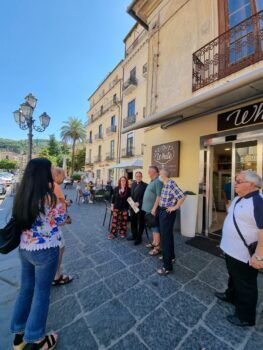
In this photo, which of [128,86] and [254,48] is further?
[128,86]

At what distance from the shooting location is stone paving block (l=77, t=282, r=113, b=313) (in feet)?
7.59

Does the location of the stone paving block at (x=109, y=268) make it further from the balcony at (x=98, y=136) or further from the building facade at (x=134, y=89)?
the balcony at (x=98, y=136)

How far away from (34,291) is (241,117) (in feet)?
16.3

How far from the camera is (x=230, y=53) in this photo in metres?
4.91

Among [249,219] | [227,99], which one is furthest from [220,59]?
[249,219]

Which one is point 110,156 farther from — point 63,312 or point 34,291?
point 34,291

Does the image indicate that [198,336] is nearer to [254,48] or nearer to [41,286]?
[41,286]

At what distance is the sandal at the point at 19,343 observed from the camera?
1.69 m

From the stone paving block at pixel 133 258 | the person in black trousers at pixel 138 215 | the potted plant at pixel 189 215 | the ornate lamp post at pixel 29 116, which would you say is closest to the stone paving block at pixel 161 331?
the stone paving block at pixel 133 258

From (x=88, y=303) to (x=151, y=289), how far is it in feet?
2.88

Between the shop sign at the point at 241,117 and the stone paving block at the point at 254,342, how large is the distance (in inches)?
151

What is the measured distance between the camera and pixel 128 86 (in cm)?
1730

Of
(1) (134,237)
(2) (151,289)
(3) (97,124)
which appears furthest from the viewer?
(3) (97,124)

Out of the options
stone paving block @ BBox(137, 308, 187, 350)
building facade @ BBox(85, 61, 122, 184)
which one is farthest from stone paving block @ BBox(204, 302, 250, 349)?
building facade @ BBox(85, 61, 122, 184)
